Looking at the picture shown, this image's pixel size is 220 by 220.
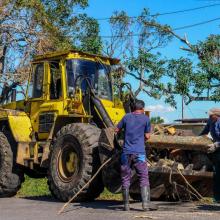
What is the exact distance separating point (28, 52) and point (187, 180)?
1476cm

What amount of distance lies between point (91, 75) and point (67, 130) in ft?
5.48

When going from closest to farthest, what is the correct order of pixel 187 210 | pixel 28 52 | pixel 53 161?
pixel 187 210, pixel 53 161, pixel 28 52

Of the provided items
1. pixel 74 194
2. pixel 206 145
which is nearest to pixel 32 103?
pixel 74 194

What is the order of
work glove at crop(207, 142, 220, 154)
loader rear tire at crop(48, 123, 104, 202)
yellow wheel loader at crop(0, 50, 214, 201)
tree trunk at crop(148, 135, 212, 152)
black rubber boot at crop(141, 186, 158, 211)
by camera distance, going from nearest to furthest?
black rubber boot at crop(141, 186, 158, 211), work glove at crop(207, 142, 220, 154), tree trunk at crop(148, 135, 212, 152), yellow wheel loader at crop(0, 50, 214, 201), loader rear tire at crop(48, 123, 104, 202)

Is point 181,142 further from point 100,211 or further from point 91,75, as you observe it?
point 91,75

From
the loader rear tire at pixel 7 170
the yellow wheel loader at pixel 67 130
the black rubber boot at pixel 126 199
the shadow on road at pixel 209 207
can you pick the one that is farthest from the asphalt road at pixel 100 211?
the loader rear tire at pixel 7 170

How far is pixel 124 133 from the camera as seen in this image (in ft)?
32.6

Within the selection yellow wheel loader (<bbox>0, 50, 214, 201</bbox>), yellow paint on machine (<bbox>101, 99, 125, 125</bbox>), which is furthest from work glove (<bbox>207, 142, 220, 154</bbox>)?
yellow paint on machine (<bbox>101, 99, 125, 125</bbox>)

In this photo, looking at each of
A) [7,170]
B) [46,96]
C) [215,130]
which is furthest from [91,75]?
[215,130]

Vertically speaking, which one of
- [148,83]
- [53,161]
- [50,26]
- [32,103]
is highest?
[50,26]

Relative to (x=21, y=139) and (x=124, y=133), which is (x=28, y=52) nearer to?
(x=21, y=139)

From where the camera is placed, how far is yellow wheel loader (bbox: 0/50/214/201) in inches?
433

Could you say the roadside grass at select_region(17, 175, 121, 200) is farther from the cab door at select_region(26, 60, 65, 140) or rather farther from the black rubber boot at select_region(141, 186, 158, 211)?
the black rubber boot at select_region(141, 186, 158, 211)

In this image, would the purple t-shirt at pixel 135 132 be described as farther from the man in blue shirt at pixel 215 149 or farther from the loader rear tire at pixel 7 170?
the loader rear tire at pixel 7 170
